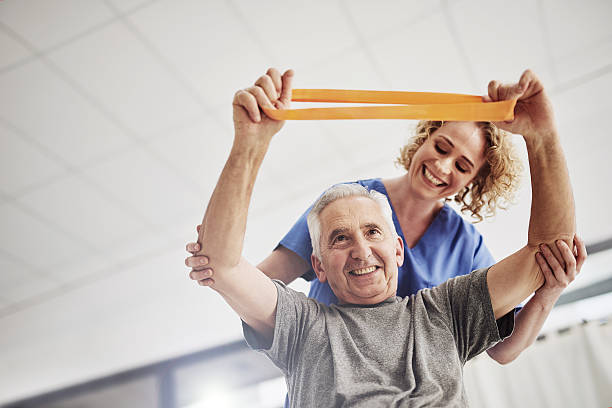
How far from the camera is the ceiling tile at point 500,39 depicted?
2510 mm

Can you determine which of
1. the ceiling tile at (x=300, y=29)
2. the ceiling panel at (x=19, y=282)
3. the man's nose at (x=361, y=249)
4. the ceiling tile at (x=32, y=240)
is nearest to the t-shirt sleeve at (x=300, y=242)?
the man's nose at (x=361, y=249)

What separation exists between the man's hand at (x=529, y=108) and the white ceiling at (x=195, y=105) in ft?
5.47

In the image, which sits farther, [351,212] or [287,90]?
[351,212]

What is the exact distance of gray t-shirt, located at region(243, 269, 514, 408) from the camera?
2.77 ft

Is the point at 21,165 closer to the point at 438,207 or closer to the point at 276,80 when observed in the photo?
the point at 438,207

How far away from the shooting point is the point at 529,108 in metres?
0.92

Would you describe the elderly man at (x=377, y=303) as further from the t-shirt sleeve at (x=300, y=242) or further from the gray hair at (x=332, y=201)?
the t-shirt sleeve at (x=300, y=242)

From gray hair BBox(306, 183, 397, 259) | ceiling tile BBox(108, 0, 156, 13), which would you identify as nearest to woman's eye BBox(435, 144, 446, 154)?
gray hair BBox(306, 183, 397, 259)

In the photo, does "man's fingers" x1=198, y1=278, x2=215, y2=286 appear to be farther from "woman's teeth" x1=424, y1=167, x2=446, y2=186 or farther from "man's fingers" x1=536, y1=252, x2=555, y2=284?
"woman's teeth" x1=424, y1=167, x2=446, y2=186

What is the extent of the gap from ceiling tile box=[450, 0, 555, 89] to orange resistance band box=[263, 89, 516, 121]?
177cm

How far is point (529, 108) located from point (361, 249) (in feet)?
1.21

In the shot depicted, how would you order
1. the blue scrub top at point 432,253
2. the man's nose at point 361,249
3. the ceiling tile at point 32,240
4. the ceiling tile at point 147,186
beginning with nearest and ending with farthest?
the man's nose at point 361,249 < the blue scrub top at point 432,253 < the ceiling tile at point 147,186 < the ceiling tile at point 32,240

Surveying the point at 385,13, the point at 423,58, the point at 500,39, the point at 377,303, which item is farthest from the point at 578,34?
the point at 377,303

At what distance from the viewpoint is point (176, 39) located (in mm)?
2463
